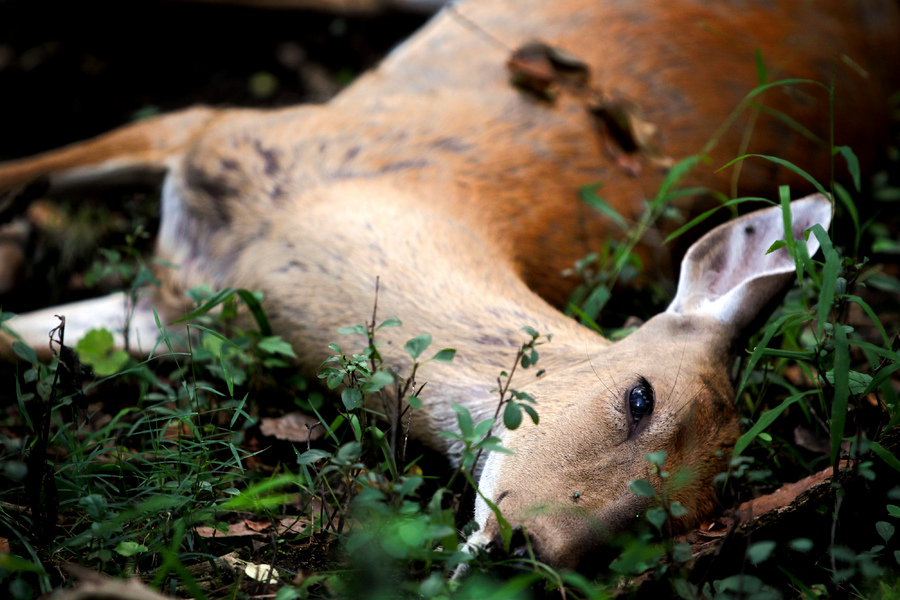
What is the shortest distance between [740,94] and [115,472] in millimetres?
3169

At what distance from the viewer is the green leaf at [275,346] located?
104 inches

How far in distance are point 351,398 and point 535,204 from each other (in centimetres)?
174

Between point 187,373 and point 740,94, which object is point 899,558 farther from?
point 740,94

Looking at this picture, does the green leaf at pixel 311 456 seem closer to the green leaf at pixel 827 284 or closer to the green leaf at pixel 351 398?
the green leaf at pixel 351 398

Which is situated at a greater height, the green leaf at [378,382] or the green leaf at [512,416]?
the green leaf at [378,382]

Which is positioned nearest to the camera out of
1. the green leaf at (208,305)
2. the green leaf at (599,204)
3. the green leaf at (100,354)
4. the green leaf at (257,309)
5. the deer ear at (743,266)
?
the green leaf at (208,305)

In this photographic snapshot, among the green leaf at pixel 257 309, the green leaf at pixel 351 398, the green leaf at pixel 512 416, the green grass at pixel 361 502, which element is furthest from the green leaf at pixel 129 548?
the green leaf at pixel 257 309

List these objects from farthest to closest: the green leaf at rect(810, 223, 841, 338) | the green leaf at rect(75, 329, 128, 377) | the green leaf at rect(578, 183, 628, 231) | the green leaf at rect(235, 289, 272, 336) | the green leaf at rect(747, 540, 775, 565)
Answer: the green leaf at rect(578, 183, 628, 231)
the green leaf at rect(235, 289, 272, 336)
the green leaf at rect(75, 329, 128, 377)
the green leaf at rect(810, 223, 841, 338)
the green leaf at rect(747, 540, 775, 565)

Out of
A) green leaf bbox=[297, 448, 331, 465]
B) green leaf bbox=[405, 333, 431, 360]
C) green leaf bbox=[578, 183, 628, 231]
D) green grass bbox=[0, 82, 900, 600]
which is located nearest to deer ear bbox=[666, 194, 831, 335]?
green grass bbox=[0, 82, 900, 600]

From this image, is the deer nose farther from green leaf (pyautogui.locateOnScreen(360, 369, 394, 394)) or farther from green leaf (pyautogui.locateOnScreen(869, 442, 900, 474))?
green leaf (pyautogui.locateOnScreen(869, 442, 900, 474))

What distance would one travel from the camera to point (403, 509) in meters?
1.70

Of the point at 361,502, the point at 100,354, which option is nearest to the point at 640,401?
the point at 361,502

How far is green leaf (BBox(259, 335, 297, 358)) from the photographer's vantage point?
2633mm

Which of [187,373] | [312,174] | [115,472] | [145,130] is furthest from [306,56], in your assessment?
[115,472]
